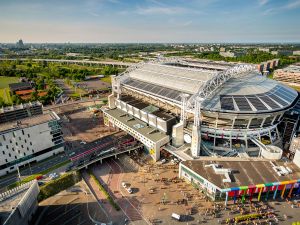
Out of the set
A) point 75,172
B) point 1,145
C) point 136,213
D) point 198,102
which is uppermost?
point 198,102

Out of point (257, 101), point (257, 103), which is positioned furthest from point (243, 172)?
point (257, 101)

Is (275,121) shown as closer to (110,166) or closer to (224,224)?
→ (224,224)

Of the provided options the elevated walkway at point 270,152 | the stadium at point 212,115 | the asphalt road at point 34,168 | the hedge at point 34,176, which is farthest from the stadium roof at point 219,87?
the hedge at point 34,176

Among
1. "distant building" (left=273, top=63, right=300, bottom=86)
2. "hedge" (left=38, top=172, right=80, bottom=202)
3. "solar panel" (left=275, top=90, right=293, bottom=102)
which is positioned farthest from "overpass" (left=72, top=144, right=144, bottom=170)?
"distant building" (left=273, top=63, right=300, bottom=86)

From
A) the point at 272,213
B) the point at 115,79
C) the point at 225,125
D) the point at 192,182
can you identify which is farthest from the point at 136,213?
the point at 115,79

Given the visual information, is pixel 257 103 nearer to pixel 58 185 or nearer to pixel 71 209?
pixel 71 209

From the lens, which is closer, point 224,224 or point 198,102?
point 224,224
